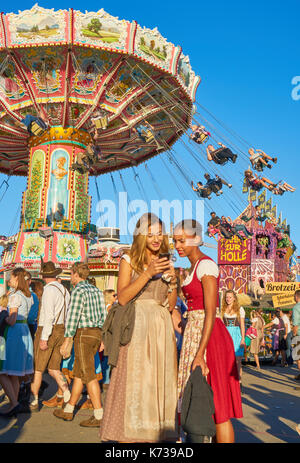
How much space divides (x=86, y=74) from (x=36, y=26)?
2710 mm

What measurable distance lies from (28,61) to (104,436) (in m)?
18.5

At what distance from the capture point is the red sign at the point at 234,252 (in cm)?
4272

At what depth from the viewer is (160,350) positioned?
3.71 meters

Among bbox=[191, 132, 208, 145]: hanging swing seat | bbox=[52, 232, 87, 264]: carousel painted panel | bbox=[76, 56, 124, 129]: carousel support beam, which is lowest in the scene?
bbox=[52, 232, 87, 264]: carousel painted panel

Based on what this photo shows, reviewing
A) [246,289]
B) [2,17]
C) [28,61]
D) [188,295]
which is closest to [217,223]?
[28,61]

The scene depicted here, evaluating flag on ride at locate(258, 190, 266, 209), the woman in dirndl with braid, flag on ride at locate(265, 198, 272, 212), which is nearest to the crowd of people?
the woman in dirndl with braid

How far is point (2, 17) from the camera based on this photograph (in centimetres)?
1788

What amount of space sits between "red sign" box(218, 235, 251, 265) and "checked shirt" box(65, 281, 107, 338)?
37492mm

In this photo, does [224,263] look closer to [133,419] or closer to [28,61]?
[28,61]

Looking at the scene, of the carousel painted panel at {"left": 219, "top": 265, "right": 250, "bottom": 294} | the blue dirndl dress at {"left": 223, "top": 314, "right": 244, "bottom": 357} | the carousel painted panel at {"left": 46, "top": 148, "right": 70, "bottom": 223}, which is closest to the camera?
the blue dirndl dress at {"left": 223, "top": 314, "right": 244, "bottom": 357}

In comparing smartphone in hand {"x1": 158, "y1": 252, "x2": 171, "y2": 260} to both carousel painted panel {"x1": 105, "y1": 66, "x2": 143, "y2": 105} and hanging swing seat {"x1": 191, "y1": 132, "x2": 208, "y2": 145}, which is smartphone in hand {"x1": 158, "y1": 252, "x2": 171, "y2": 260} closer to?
hanging swing seat {"x1": 191, "y1": 132, "x2": 208, "y2": 145}

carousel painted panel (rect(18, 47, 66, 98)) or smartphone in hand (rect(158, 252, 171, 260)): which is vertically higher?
carousel painted panel (rect(18, 47, 66, 98))

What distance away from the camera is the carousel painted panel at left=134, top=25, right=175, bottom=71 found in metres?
18.7

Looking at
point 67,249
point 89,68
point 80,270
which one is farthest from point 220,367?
point 89,68
